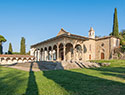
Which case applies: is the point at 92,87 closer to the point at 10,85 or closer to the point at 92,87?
the point at 92,87

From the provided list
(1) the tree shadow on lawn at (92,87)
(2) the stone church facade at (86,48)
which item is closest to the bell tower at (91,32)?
(2) the stone church facade at (86,48)

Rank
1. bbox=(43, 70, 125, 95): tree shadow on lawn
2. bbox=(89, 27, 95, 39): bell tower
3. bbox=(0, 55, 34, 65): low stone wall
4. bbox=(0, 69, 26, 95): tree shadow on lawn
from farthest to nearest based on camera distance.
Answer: bbox=(0, 55, 34, 65): low stone wall
bbox=(89, 27, 95, 39): bell tower
bbox=(0, 69, 26, 95): tree shadow on lawn
bbox=(43, 70, 125, 95): tree shadow on lawn

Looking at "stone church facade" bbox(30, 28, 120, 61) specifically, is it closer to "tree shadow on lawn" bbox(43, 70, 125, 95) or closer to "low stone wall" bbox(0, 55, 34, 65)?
"low stone wall" bbox(0, 55, 34, 65)

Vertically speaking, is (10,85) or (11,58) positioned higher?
(10,85)

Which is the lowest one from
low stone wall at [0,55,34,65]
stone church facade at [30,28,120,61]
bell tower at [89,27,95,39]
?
low stone wall at [0,55,34,65]

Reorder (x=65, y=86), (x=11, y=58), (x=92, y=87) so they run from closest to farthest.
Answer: (x=92, y=87) < (x=65, y=86) < (x=11, y=58)

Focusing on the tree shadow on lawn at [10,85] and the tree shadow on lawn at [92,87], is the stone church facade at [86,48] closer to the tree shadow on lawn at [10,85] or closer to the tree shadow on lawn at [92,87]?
the tree shadow on lawn at [10,85]

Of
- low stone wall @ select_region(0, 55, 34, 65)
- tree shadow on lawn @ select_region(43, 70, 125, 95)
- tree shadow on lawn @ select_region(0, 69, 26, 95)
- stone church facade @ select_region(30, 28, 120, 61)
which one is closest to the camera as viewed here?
→ tree shadow on lawn @ select_region(43, 70, 125, 95)

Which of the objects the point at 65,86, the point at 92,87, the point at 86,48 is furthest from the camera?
the point at 86,48

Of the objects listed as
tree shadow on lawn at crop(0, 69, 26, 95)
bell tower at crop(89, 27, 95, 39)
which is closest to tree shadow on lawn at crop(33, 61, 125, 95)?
tree shadow on lawn at crop(0, 69, 26, 95)

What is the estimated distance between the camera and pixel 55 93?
11.6ft

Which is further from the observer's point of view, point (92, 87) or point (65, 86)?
point (65, 86)

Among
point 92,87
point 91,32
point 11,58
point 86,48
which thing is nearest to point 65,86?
point 92,87

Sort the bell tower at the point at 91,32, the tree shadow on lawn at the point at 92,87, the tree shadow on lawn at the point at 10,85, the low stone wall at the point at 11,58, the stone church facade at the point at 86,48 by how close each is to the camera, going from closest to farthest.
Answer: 1. the tree shadow on lawn at the point at 92,87
2. the tree shadow on lawn at the point at 10,85
3. the stone church facade at the point at 86,48
4. the bell tower at the point at 91,32
5. the low stone wall at the point at 11,58
